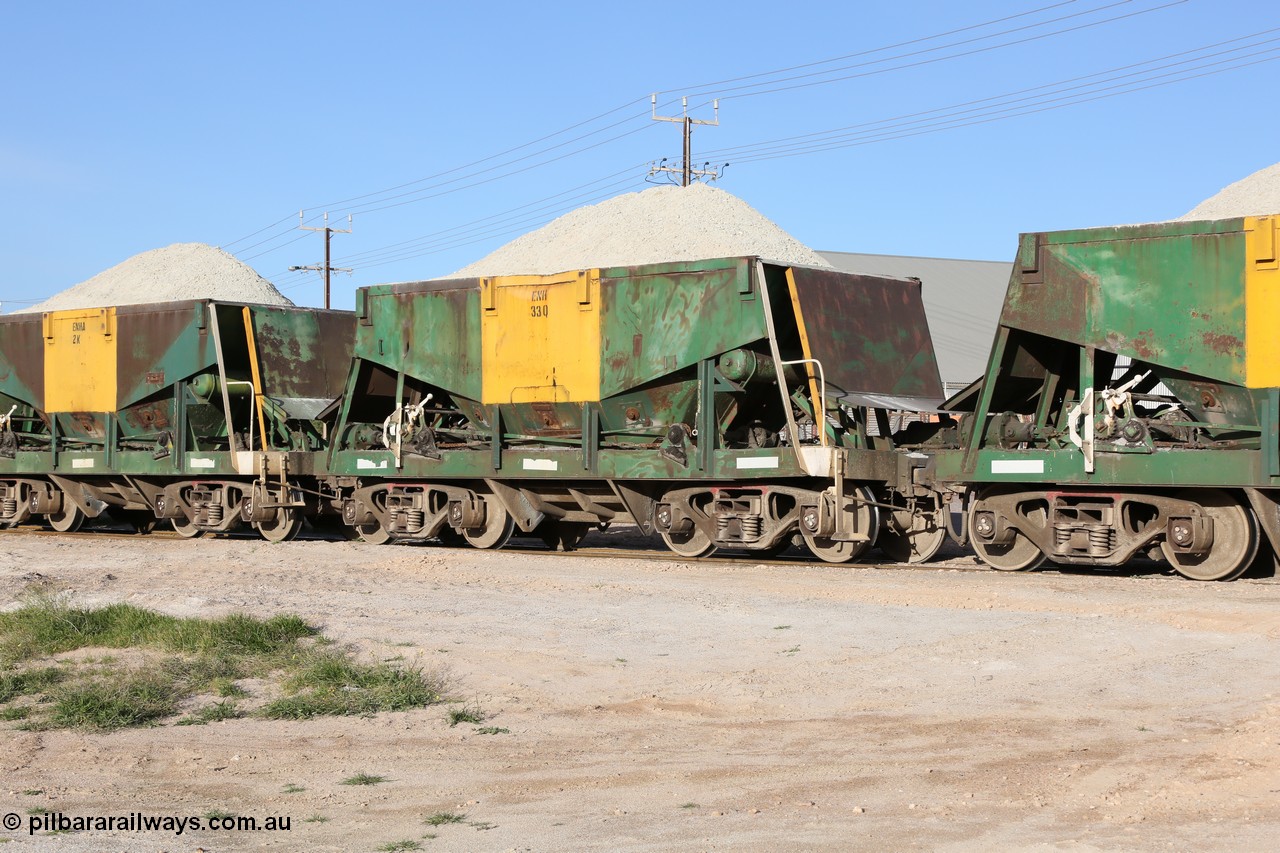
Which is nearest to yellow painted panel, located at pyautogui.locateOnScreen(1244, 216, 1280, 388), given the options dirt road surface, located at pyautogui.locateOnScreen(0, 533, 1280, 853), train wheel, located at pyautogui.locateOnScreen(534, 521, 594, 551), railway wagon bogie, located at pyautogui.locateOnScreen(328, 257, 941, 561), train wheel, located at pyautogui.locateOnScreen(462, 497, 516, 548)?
dirt road surface, located at pyautogui.locateOnScreen(0, 533, 1280, 853)

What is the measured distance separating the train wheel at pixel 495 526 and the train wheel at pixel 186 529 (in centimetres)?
529

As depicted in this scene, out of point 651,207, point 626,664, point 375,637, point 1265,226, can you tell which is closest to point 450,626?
point 375,637

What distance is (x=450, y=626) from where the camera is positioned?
10.6 meters

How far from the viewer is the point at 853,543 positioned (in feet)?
50.2

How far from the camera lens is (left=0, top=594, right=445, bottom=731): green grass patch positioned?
7973 mm

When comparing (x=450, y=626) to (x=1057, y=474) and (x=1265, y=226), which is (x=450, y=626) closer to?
(x=1057, y=474)

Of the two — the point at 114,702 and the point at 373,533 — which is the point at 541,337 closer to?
the point at 373,533

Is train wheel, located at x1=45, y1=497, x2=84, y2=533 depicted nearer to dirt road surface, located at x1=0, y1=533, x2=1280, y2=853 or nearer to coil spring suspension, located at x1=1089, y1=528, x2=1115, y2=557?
dirt road surface, located at x1=0, y1=533, x2=1280, y2=853

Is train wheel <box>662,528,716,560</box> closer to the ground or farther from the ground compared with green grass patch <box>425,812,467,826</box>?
farther from the ground

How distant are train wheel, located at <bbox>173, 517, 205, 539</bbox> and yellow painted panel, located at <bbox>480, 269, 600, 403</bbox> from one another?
6.20m

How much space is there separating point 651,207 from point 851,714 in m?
68.6

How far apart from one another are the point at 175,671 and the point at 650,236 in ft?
201

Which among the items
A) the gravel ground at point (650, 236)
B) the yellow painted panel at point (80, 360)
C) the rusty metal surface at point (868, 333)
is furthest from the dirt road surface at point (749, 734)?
the gravel ground at point (650, 236)

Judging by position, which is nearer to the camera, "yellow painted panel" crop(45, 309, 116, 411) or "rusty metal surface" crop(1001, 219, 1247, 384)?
"rusty metal surface" crop(1001, 219, 1247, 384)
